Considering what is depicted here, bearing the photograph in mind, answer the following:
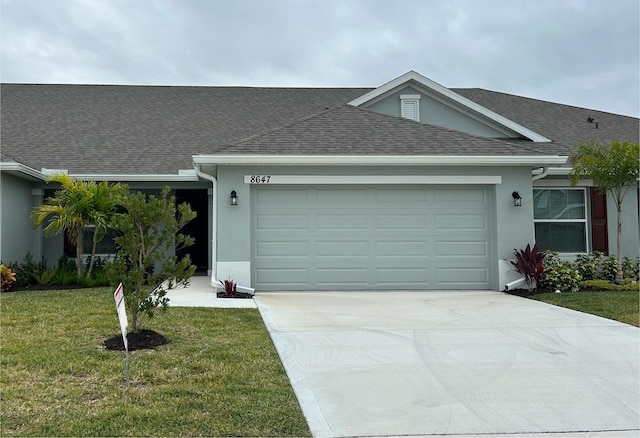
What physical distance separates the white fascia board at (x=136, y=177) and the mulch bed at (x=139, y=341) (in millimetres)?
7658

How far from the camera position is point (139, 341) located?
6.21 meters

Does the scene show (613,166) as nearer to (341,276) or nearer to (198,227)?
(341,276)

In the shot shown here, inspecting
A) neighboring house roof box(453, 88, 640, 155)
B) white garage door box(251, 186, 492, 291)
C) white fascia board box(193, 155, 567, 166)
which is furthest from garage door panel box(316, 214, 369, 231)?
neighboring house roof box(453, 88, 640, 155)

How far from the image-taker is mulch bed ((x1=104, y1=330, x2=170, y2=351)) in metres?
6.06

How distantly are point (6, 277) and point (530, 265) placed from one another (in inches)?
429

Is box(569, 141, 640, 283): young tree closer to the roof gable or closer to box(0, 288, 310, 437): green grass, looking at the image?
the roof gable

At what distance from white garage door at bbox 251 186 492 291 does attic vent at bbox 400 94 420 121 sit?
15.1 ft

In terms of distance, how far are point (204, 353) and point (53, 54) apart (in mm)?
18853

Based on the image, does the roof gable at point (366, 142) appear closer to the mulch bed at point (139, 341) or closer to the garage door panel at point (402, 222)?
the garage door panel at point (402, 222)

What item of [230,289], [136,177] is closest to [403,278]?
[230,289]

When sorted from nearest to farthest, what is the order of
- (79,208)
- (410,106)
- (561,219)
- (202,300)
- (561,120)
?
(202,300), (79,208), (561,219), (410,106), (561,120)

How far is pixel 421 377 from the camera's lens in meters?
5.28

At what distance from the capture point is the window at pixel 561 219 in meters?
13.3

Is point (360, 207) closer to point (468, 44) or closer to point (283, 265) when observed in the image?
point (283, 265)
